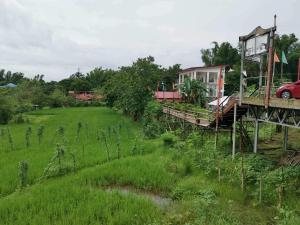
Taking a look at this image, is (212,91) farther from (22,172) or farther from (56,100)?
(56,100)

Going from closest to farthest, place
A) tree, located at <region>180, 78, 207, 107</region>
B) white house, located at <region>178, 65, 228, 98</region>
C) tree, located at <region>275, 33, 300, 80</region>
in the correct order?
1. tree, located at <region>180, 78, 207, 107</region>
2. white house, located at <region>178, 65, 228, 98</region>
3. tree, located at <region>275, 33, 300, 80</region>

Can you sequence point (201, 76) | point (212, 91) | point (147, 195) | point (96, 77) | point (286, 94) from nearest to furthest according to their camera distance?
1. point (147, 195)
2. point (286, 94)
3. point (212, 91)
4. point (201, 76)
5. point (96, 77)

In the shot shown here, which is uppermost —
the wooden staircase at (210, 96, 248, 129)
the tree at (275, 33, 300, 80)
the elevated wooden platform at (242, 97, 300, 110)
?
the tree at (275, 33, 300, 80)

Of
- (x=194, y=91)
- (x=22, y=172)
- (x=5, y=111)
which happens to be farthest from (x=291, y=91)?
(x=5, y=111)

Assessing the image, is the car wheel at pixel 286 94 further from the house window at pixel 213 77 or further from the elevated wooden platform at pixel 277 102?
the house window at pixel 213 77

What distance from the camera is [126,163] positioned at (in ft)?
48.0

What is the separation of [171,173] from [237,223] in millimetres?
5095

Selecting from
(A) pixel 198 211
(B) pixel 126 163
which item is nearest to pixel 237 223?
(A) pixel 198 211

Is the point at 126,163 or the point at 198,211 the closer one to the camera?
the point at 198,211

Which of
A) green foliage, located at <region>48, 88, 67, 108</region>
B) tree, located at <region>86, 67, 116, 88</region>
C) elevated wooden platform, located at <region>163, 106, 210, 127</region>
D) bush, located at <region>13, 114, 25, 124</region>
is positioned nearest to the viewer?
elevated wooden platform, located at <region>163, 106, 210, 127</region>

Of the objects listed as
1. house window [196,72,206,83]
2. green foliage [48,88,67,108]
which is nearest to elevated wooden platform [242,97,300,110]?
house window [196,72,206,83]

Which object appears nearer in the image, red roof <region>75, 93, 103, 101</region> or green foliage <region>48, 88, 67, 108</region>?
green foliage <region>48, 88, 67, 108</region>

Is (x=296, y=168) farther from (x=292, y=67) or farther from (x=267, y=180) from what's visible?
(x=292, y=67)

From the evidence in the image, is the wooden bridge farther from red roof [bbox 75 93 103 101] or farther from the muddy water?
red roof [bbox 75 93 103 101]
